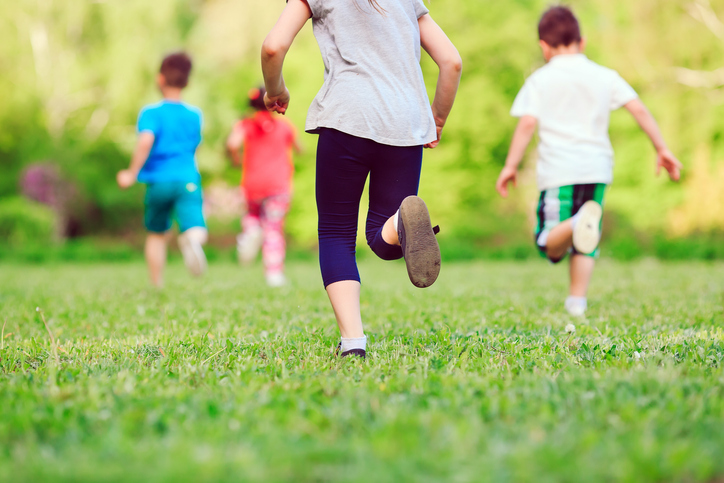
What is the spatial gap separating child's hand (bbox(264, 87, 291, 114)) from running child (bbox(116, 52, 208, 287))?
3014mm

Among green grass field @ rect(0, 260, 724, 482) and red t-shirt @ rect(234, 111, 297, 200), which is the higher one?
red t-shirt @ rect(234, 111, 297, 200)

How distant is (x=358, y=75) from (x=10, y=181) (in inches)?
890

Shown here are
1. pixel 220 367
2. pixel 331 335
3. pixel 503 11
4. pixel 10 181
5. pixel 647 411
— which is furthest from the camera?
pixel 10 181

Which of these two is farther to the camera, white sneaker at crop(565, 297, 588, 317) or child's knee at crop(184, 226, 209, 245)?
child's knee at crop(184, 226, 209, 245)

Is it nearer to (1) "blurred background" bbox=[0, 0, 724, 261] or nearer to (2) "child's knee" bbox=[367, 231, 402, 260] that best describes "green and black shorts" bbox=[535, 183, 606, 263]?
(2) "child's knee" bbox=[367, 231, 402, 260]

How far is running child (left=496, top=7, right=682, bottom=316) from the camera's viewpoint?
4.31 m

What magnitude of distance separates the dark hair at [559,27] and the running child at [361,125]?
1.90 meters

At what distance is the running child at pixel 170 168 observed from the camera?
581cm

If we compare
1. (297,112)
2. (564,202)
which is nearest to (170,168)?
(564,202)

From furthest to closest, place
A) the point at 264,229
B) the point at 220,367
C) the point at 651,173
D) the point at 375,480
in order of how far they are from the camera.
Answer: the point at 651,173 → the point at 264,229 → the point at 220,367 → the point at 375,480

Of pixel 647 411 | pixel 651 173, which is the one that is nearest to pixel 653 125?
pixel 647 411

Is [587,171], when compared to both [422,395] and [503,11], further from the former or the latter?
[503,11]

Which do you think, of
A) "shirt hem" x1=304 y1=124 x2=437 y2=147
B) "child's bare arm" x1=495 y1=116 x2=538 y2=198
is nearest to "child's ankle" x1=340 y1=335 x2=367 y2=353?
"shirt hem" x1=304 y1=124 x2=437 y2=147

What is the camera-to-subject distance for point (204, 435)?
161 cm
